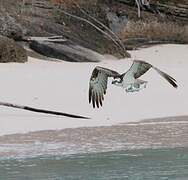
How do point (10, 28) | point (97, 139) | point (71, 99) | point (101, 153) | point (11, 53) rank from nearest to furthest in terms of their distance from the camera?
1. point (101, 153)
2. point (97, 139)
3. point (71, 99)
4. point (11, 53)
5. point (10, 28)

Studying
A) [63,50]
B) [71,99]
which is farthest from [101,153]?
[63,50]

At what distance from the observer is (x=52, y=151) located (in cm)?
735

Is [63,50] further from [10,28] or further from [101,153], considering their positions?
[101,153]

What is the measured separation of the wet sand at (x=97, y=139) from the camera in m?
7.40

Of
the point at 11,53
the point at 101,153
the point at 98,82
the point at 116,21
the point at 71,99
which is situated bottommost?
the point at 116,21

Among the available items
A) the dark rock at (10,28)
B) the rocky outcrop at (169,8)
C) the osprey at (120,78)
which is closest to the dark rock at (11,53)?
the dark rock at (10,28)

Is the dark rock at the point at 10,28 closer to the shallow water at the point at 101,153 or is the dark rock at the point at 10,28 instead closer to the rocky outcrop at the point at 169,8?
the rocky outcrop at the point at 169,8

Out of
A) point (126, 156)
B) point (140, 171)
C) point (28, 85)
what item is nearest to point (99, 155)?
point (126, 156)

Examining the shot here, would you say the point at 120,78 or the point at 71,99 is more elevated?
the point at 120,78

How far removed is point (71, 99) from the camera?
33.1 ft

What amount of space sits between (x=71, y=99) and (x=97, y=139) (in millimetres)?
2142

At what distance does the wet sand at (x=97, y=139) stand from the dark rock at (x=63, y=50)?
6.04 metres

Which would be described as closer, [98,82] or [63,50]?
[98,82]

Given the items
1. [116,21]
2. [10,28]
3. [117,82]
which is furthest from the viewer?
[116,21]
